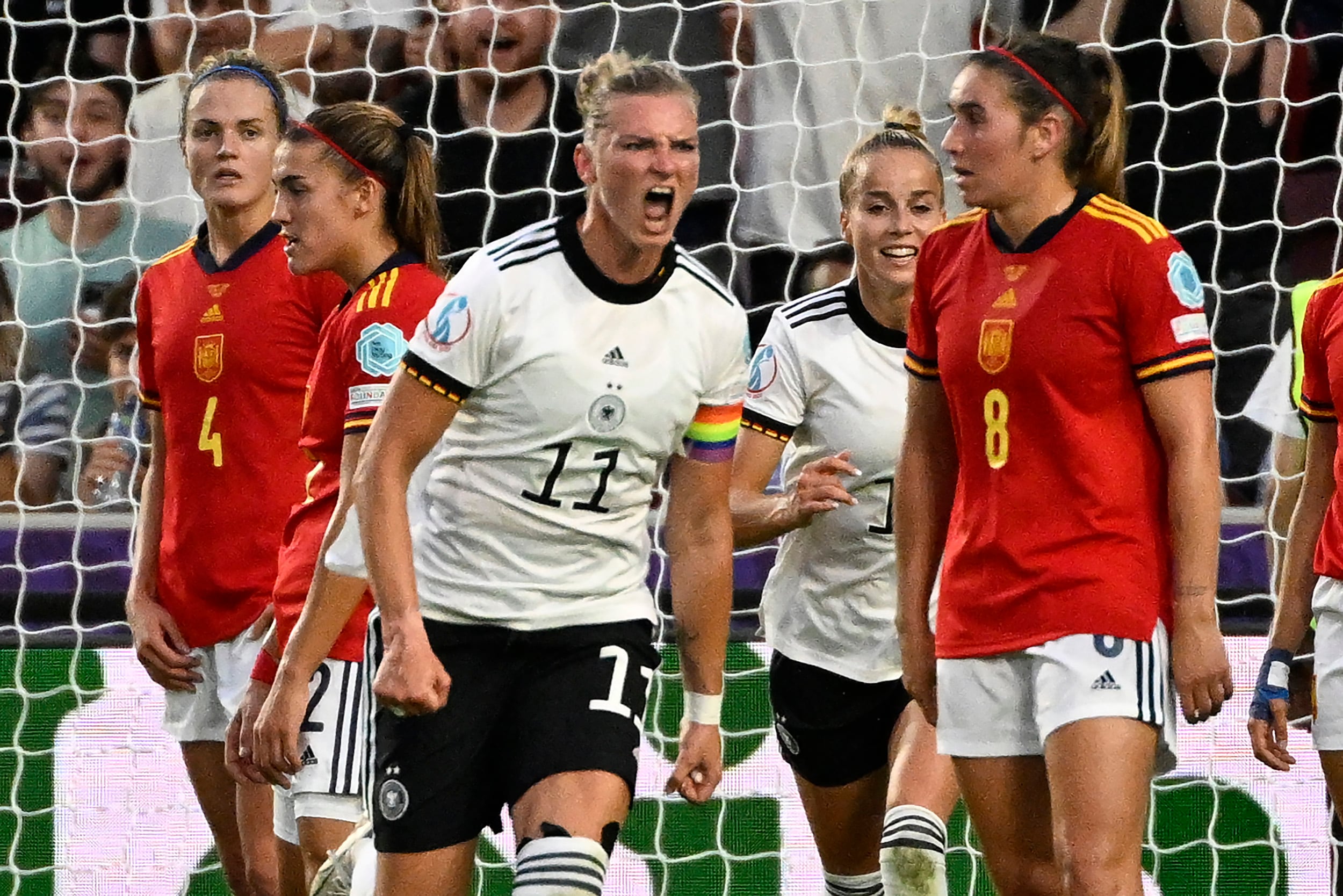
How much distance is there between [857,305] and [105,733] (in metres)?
2.60

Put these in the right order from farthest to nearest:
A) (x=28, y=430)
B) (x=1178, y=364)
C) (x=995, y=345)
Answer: (x=28, y=430)
(x=995, y=345)
(x=1178, y=364)

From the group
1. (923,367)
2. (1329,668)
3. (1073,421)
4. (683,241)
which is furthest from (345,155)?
(683,241)

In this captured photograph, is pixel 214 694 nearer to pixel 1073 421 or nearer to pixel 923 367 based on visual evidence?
pixel 923 367

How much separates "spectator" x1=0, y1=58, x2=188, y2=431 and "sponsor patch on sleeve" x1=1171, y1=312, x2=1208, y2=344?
384 centimetres

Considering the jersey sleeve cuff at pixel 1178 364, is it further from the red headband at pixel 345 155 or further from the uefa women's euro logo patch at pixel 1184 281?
the red headband at pixel 345 155

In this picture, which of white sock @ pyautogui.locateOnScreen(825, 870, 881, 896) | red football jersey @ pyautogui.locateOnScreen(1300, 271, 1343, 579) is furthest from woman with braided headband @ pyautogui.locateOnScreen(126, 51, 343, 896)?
red football jersey @ pyautogui.locateOnScreen(1300, 271, 1343, 579)

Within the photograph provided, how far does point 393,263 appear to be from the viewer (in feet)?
12.2

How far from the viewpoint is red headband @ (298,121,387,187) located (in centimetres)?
378

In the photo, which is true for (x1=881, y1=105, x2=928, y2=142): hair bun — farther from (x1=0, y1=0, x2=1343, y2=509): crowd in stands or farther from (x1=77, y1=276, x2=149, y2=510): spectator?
(x1=77, y1=276, x2=149, y2=510): spectator

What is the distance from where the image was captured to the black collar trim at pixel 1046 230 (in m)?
3.19

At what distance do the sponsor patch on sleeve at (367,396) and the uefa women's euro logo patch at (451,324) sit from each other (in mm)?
375

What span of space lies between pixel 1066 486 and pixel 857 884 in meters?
1.50

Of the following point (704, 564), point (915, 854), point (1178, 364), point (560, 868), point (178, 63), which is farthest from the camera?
point (178, 63)

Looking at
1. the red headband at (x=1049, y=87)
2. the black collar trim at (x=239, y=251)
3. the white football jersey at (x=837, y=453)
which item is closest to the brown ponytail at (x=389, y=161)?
the black collar trim at (x=239, y=251)
